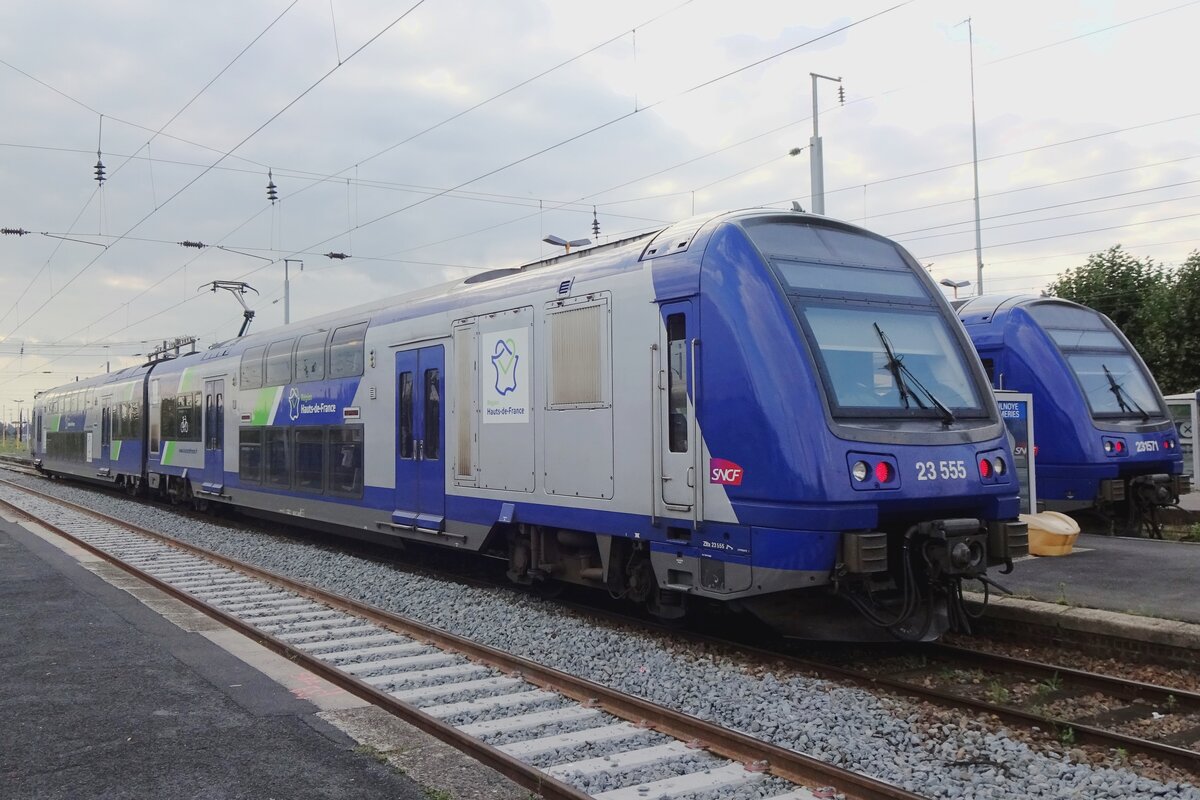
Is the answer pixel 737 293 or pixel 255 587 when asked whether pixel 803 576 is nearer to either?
pixel 737 293

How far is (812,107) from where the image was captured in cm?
2119

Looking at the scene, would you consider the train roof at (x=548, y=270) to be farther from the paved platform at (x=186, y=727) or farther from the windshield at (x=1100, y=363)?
the windshield at (x=1100, y=363)

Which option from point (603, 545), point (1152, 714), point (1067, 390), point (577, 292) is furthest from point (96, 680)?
point (1067, 390)

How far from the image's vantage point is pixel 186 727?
5.38 meters

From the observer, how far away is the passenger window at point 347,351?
12.2 m

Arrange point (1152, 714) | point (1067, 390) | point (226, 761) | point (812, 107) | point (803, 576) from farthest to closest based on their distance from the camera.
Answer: point (812, 107)
point (1067, 390)
point (803, 576)
point (1152, 714)
point (226, 761)

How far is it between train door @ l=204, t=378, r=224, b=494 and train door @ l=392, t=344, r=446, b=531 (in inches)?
284

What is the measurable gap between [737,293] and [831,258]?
1079 mm

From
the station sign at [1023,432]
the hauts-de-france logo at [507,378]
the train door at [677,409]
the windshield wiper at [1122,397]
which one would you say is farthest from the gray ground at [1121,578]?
the hauts-de-france logo at [507,378]

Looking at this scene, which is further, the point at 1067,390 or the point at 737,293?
the point at 1067,390

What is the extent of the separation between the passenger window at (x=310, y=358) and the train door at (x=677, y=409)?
7159 mm

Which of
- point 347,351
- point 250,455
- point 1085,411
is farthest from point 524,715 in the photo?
point 250,455

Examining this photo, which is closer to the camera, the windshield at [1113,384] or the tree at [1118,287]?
the windshield at [1113,384]

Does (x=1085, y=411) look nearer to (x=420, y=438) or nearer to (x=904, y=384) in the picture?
(x=904, y=384)
